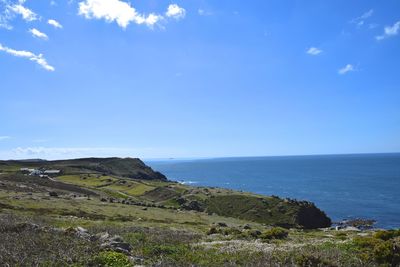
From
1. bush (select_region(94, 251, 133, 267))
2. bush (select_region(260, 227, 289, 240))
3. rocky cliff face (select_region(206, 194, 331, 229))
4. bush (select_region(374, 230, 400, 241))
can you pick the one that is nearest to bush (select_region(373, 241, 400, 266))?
bush (select_region(374, 230, 400, 241))

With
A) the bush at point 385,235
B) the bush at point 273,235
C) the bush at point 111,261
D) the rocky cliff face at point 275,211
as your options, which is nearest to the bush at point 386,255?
the bush at point 385,235

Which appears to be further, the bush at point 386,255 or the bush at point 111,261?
the bush at point 386,255

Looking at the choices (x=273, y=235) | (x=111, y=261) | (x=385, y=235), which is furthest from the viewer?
(x=273, y=235)

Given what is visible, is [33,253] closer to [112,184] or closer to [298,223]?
[298,223]

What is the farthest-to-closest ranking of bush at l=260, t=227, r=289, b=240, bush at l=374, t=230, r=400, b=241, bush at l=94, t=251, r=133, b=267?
bush at l=260, t=227, r=289, b=240
bush at l=374, t=230, r=400, b=241
bush at l=94, t=251, r=133, b=267

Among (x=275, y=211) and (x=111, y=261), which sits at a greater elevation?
(x=111, y=261)

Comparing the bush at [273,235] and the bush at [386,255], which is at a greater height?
the bush at [386,255]

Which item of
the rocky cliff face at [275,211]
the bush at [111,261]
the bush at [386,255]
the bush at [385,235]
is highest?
the bush at [111,261]

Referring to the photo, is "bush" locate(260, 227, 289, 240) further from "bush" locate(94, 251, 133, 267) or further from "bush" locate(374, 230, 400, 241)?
"bush" locate(94, 251, 133, 267)

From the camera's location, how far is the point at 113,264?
1758cm

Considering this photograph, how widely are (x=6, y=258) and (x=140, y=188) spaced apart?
474 feet

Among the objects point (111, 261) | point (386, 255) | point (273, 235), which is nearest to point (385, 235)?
point (273, 235)

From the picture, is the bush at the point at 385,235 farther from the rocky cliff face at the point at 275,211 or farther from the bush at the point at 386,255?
the rocky cliff face at the point at 275,211

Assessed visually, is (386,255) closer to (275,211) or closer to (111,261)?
(111,261)
